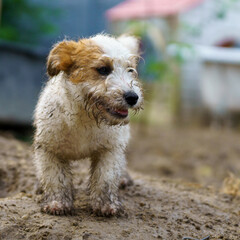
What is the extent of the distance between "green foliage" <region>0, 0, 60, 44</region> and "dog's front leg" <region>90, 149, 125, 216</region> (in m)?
6.57

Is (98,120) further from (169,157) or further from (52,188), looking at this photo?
(169,157)

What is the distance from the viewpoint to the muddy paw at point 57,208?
4062mm

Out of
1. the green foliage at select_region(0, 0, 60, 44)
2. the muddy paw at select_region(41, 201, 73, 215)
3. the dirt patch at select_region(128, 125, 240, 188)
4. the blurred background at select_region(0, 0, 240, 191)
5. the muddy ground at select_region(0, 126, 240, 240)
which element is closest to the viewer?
the muddy ground at select_region(0, 126, 240, 240)

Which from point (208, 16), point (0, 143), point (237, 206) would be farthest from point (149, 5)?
point (237, 206)

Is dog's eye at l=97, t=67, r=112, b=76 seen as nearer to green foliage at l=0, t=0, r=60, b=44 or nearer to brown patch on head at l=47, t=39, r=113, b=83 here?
brown patch on head at l=47, t=39, r=113, b=83

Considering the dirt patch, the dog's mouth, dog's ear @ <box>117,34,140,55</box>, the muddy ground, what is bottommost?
the dirt patch

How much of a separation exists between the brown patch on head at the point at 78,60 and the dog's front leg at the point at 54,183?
2.24ft

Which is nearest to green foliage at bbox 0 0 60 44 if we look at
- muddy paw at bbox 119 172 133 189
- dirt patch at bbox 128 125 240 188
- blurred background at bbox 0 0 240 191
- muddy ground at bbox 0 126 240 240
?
blurred background at bbox 0 0 240 191

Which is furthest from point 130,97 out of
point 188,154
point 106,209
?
point 188,154

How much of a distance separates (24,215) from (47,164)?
0.46m

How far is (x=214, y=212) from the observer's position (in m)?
4.71

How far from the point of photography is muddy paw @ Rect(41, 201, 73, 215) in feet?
13.3

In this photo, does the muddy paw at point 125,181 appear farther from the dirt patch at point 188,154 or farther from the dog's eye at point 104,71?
the dirt patch at point 188,154

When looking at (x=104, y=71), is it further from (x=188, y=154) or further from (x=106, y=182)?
(x=188, y=154)
